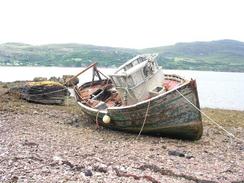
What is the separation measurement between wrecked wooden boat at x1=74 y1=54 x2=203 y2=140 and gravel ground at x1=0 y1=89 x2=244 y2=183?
1.70 feet

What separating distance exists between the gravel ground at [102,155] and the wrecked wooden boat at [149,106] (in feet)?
1.70

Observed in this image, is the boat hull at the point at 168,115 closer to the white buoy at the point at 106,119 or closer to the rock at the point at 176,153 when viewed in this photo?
the white buoy at the point at 106,119

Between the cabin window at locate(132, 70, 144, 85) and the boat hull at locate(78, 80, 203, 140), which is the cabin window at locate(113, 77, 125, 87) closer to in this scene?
the cabin window at locate(132, 70, 144, 85)

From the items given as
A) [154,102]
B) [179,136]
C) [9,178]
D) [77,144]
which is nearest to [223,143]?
[179,136]

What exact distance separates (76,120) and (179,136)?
6.69m

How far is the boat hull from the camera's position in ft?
60.5

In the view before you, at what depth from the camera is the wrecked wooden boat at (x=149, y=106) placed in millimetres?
18531

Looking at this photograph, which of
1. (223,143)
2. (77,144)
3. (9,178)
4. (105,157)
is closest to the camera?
(9,178)

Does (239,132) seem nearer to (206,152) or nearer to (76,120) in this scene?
(206,152)

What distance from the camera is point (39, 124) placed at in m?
20.5

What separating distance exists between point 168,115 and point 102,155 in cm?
476

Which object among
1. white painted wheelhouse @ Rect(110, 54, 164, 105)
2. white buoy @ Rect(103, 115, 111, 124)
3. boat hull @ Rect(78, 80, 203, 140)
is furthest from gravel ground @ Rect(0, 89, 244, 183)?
white painted wheelhouse @ Rect(110, 54, 164, 105)

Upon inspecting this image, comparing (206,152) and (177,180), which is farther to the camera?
(206,152)

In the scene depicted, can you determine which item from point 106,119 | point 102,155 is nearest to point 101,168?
point 102,155
